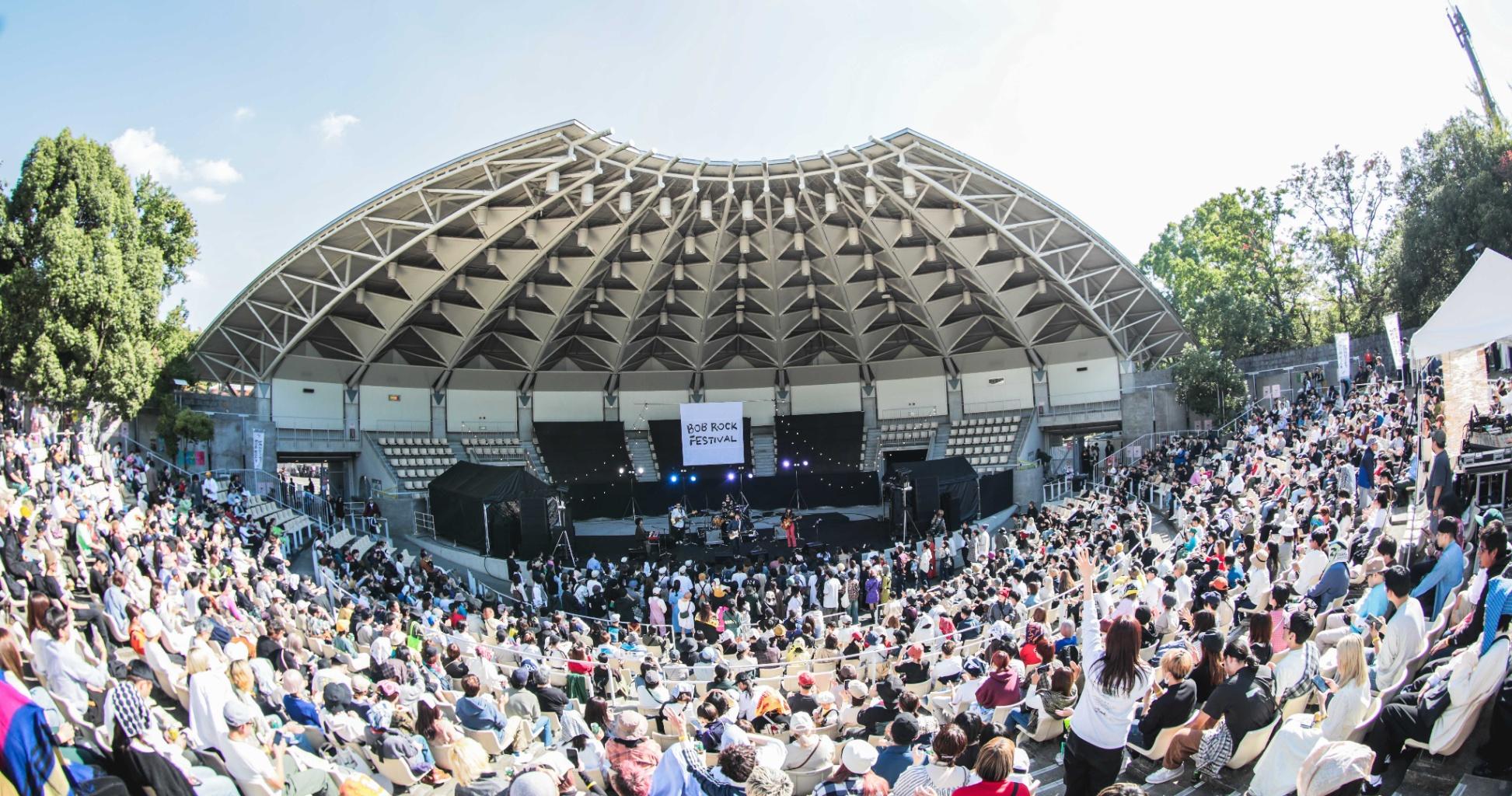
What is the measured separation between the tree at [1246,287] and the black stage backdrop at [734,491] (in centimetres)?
1339

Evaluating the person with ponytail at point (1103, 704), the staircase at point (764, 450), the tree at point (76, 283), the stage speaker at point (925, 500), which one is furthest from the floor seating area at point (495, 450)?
the person with ponytail at point (1103, 704)

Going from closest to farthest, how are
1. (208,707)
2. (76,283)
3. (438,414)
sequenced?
(208,707)
(76,283)
(438,414)

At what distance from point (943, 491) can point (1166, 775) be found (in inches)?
769

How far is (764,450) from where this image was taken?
36.9 metres

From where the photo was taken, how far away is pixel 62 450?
16.2 m

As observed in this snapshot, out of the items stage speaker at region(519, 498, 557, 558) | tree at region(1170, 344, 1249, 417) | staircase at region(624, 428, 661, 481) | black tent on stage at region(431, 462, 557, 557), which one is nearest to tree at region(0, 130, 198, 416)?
black tent on stage at region(431, 462, 557, 557)

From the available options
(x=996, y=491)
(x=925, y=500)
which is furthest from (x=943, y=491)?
(x=996, y=491)

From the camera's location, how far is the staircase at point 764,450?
118ft

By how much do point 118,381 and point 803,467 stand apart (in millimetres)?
23153

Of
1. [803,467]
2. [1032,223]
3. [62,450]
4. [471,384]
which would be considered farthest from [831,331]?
[62,450]

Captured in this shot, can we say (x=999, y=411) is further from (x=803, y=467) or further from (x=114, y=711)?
(x=114, y=711)

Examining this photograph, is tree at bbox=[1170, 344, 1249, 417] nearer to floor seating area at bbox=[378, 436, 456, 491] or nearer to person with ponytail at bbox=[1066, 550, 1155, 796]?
floor seating area at bbox=[378, 436, 456, 491]

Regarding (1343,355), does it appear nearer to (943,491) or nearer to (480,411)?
(943,491)

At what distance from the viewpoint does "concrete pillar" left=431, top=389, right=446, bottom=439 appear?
3325 cm
